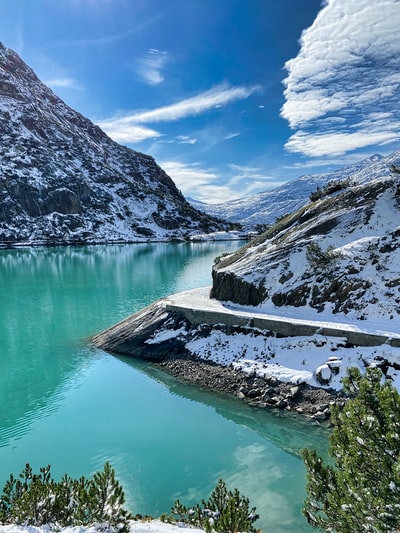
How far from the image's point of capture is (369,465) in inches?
281

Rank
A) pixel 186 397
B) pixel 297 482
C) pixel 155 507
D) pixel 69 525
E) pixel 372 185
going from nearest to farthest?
pixel 69 525 → pixel 155 507 → pixel 297 482 → pixel 186 397 → pixel 372 185

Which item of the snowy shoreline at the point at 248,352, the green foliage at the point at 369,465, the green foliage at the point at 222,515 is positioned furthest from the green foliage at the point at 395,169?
the green foliage at the point at 222,515

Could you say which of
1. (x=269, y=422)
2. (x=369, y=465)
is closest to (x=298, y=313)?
(x=269, y=422)

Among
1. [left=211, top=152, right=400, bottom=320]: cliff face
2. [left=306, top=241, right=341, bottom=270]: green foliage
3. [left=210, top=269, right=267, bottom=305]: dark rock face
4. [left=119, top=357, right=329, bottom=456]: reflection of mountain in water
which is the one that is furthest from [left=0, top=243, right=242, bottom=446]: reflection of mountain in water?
[left=306, top=241, right=341, bottom=270]: green foliage

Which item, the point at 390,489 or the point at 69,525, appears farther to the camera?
the point at 69,525

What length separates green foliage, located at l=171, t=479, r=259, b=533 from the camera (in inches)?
324

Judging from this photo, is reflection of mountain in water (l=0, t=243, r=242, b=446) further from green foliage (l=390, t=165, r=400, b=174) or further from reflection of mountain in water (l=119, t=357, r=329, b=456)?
green foliage (l=390, t=165, r=400, b=174)

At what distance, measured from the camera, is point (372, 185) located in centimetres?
3172

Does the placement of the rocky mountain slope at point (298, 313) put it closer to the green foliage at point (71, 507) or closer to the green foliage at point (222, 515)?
the green foliage at point (222, 515)

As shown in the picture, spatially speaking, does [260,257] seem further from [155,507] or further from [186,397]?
[155,507]

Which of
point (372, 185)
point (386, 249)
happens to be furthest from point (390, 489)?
point (372, 185)

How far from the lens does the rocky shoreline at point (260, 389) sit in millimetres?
19391

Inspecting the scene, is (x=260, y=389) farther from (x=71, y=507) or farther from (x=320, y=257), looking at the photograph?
(x=71, y=507)

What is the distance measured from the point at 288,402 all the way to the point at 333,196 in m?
21.3
